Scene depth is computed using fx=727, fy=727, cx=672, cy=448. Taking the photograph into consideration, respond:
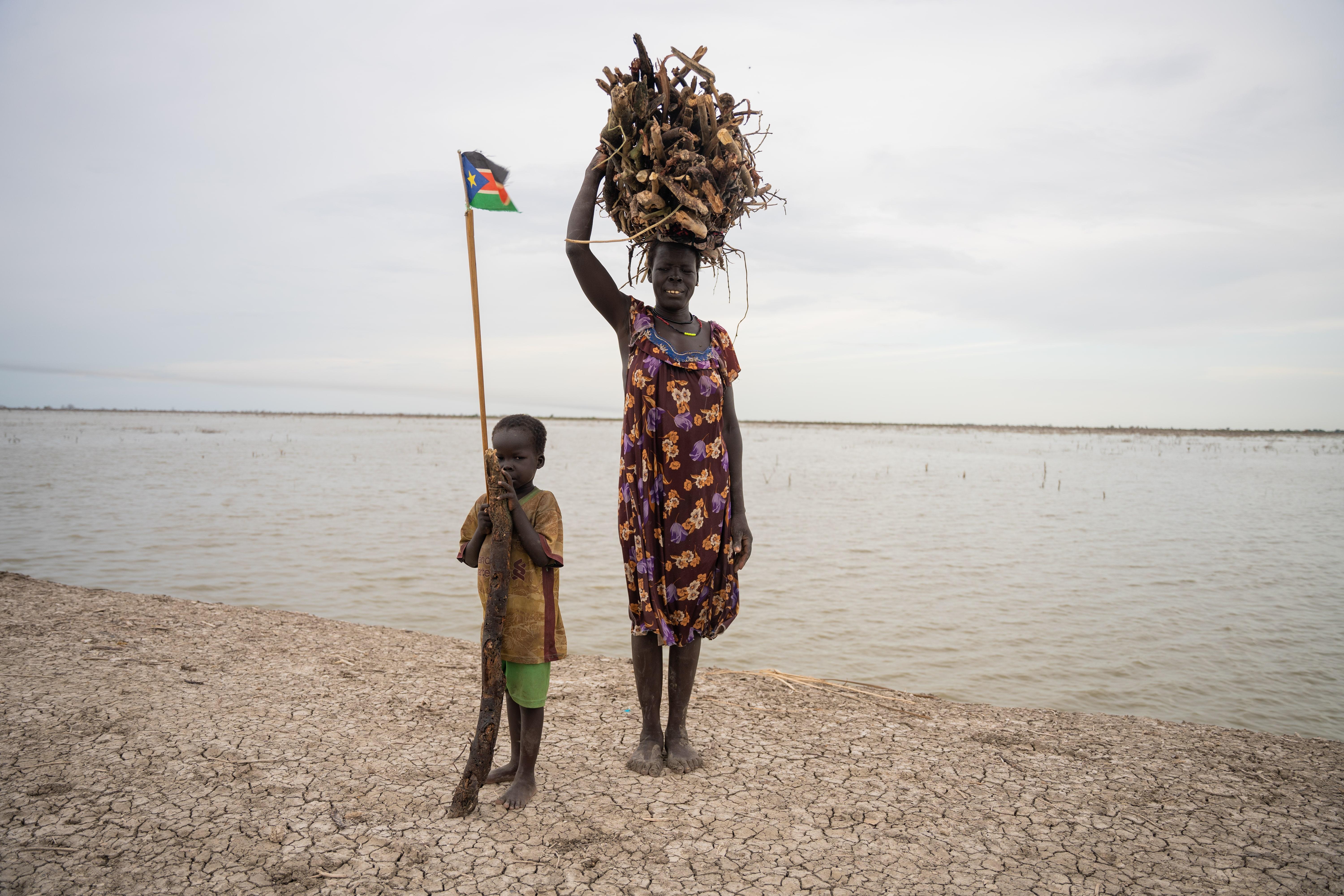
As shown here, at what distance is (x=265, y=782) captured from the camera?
8.64ft

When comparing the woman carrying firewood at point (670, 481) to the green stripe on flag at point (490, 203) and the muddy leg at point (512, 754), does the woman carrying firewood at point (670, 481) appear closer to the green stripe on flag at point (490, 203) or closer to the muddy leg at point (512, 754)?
the green stripe on flag at point (490, 203)

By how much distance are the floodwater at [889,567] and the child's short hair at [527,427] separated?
3.05 m

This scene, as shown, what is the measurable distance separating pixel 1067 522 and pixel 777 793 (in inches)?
423

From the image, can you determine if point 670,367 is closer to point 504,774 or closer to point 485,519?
point 485,519

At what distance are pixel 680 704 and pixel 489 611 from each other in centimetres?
99

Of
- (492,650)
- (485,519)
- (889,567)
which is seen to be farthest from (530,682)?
(889,567)

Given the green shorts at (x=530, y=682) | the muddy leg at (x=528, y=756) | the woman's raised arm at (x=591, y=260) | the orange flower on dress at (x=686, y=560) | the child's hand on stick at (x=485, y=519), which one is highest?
the woman's raised arm at (x=591, y=260)

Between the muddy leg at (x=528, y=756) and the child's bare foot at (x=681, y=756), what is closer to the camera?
the muddy leg at (x=528, y=756)

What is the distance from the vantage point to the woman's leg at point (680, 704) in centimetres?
292

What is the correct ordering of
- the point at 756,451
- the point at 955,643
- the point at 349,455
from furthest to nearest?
the point at 756,451 → the point at 349,455 → the point at 955,643

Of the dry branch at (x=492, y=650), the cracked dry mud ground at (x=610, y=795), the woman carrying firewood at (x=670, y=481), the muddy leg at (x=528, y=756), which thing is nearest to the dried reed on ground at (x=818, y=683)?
the cracked dry mud ground at (x=610, y=795)

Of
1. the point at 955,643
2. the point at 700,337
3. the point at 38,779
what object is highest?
the point at 700,337

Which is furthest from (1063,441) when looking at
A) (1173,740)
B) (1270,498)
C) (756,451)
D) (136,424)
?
(136,424)

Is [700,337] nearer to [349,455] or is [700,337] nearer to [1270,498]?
[1270,498]
